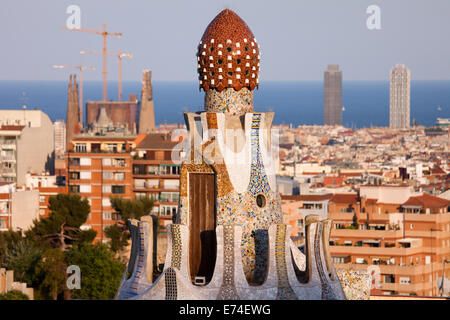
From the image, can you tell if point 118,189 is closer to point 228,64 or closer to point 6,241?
point 6,241

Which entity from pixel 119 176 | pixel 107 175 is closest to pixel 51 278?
pixel 119 176

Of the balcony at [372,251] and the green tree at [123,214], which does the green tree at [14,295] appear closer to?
the green tree at [123,214]

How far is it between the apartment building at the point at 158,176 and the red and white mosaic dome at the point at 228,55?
1692 inches

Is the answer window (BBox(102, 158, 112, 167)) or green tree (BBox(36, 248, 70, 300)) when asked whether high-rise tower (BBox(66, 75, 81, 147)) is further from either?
green tree (BBox(36, 248, 70, 300))

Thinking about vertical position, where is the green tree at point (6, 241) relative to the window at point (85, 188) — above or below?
below

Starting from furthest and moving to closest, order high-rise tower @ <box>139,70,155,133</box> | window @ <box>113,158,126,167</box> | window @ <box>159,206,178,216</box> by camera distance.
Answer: high-rise tower @ <box>139,70,155,133</box>, window @ <box>113,158,126,167</box>, window @ <box>159,206,178,216</box>

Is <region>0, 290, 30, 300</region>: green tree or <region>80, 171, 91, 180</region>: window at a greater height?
<region>80, 171, 91, 180</region>: window

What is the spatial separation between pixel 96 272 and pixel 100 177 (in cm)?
2340

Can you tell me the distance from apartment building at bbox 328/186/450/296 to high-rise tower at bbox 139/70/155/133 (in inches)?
2962

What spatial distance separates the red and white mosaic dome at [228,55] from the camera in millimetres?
14117

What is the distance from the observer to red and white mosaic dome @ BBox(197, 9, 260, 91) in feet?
46.3

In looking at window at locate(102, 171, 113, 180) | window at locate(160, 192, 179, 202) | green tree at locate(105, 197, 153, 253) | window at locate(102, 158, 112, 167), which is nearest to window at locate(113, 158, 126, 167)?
window at locate(102, 158, 112, 167)

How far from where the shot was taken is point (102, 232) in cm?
5753

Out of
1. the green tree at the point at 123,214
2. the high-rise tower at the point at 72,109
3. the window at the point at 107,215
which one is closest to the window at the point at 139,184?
the window at the point at 107,215
